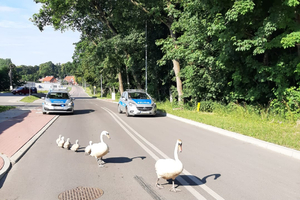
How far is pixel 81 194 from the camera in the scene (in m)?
4.63

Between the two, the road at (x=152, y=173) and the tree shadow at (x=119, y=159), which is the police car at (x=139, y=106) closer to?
the road at (x=152, y=173)

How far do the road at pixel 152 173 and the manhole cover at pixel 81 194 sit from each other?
0.33ft

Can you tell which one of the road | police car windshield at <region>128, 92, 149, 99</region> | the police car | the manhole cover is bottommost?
the road

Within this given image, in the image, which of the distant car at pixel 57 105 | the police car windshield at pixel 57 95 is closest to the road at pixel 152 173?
the distant car at pixel 57 105

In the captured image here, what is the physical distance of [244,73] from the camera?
17.2m

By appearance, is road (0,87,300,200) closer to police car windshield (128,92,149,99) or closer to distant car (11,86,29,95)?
police car windshield (128,92,149,99)

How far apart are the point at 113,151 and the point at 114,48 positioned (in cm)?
2471

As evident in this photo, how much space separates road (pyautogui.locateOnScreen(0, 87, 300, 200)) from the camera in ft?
15.5

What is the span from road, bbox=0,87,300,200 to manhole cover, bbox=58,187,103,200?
0.10 m

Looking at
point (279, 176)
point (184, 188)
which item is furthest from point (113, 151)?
point (279, 176)

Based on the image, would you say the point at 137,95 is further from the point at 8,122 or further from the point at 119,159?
the point at 119,159

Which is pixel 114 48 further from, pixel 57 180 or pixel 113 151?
pixel 57 180

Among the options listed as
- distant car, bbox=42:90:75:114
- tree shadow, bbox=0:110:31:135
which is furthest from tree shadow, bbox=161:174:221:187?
distant car, bbox=42:90:75:114

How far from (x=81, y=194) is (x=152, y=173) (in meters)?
1.68
